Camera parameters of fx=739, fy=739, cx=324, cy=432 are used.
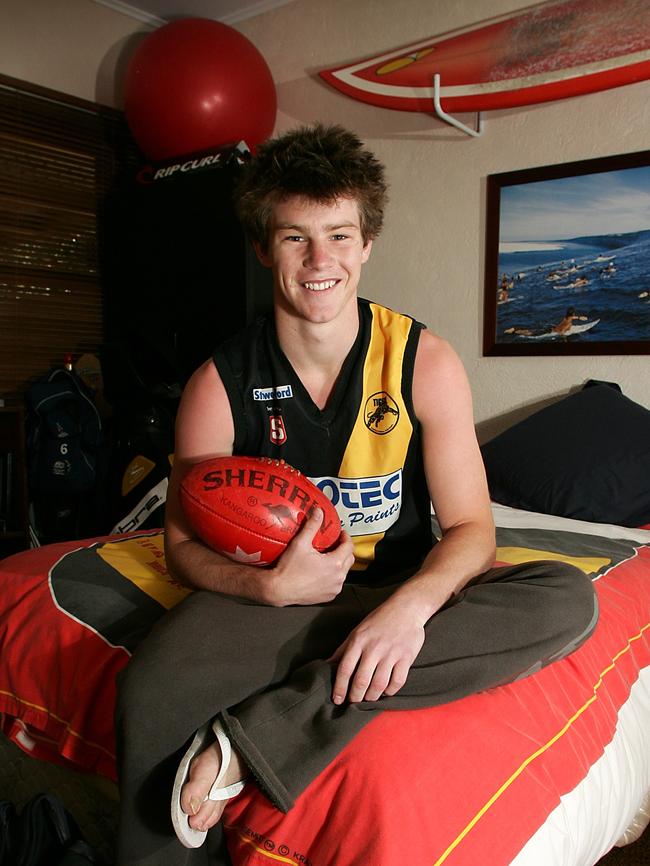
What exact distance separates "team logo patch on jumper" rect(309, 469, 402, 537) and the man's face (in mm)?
309

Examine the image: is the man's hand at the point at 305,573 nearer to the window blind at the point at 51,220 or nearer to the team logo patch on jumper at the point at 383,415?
the team logo patch on jumper at the point at 383,415

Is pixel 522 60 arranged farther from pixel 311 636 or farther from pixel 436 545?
pixel 311 636

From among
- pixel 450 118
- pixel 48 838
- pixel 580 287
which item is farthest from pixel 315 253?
pixel 450 118

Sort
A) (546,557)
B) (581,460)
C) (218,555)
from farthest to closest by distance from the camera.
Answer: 1. (581,460)
2. (546,557)
3. (218,555)

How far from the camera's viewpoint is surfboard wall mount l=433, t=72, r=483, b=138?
2789 mm

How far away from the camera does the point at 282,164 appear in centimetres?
136

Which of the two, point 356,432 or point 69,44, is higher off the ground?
point 69,44

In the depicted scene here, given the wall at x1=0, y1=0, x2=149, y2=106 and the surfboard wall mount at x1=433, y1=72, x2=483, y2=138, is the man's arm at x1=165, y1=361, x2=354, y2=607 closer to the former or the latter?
the surfboard wall mount at x1=433, y1=72, x2=483, y2=138

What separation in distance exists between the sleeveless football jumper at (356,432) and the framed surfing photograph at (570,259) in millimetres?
1503

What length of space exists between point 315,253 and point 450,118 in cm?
180

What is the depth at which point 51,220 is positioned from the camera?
3572mm

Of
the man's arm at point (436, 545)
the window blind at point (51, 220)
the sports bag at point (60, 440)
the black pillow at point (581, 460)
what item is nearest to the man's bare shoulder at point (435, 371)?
the man's arm at point (436, 545)

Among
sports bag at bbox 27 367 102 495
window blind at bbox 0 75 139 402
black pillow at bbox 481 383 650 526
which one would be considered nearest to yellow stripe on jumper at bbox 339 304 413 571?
black pillow at bbox 481 383 650 526

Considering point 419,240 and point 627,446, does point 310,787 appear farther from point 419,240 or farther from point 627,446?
point 419,240
